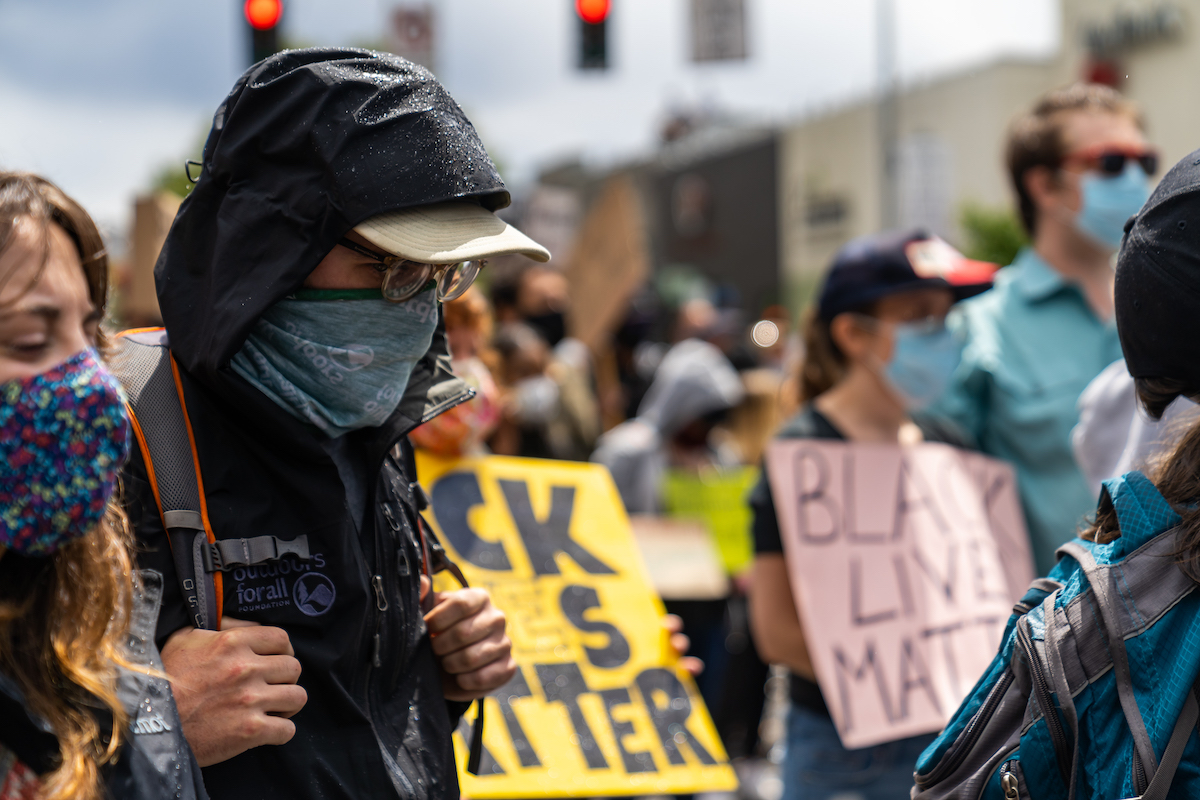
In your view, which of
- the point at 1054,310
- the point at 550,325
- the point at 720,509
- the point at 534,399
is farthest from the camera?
the point at 550,325

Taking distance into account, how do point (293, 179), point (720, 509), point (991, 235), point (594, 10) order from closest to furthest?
point (293, 179) < point (720, 509) < point (594, 10) < point (991, 235)

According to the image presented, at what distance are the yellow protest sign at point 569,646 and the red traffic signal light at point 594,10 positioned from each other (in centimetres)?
803

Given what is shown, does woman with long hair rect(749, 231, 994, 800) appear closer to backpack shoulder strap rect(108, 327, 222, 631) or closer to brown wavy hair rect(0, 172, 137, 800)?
backpack shoulder strap rect(108, 327, 222, 631)

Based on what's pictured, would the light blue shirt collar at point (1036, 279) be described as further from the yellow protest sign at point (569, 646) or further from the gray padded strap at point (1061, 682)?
the gray padded strap at point (1061, 682)

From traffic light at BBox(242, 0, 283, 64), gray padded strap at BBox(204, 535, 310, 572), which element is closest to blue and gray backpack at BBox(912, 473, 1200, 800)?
gray padded strap at BBox(204, 535, 310, 572)

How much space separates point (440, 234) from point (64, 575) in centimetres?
68

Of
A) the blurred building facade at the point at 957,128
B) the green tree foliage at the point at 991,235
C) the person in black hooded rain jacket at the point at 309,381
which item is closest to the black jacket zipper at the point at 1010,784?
the person in black hooded rain jacket at the point at 309,381

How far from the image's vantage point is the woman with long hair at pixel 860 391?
2918 mm

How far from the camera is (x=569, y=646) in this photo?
2809 mm

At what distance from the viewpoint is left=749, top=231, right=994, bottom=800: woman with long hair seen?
9.57 ft

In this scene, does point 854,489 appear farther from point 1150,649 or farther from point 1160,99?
point 1160,99

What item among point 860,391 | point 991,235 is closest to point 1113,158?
point 860,391

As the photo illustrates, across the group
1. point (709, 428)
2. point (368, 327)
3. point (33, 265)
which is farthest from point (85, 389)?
point (709, 428)

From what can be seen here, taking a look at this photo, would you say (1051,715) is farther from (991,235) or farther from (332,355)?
(991,235)
